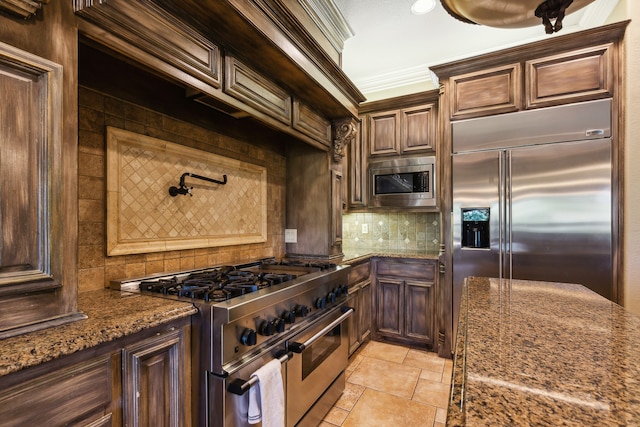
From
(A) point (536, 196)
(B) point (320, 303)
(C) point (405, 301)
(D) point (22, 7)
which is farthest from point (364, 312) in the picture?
(D) point (22, 7)

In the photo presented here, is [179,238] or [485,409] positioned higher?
[179,238]

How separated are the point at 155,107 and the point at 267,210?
45.5 inches

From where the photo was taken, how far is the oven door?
1.61 meters

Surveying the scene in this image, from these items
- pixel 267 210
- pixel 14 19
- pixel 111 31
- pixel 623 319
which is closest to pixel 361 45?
pixel 267 210

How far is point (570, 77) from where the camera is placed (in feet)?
8.00

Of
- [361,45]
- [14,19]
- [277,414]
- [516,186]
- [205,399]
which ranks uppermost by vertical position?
[361,45]

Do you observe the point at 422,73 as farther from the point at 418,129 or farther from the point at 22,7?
the point at 22,7

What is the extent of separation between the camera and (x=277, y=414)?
1354 mm

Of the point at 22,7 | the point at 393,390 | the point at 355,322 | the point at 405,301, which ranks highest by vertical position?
the point at 22,7

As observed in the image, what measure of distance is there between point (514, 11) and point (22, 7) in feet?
4.93

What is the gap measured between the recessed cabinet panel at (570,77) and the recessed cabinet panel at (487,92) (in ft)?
0.35

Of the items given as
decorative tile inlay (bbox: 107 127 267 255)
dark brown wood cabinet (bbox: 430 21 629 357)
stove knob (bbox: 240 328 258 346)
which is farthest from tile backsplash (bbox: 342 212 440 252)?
stove knob (bbox: 240 328 258 346)

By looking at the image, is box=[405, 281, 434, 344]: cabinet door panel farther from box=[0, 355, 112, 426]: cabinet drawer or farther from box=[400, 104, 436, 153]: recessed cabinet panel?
box=[0, 355, 112, 426]: cabinet drawer

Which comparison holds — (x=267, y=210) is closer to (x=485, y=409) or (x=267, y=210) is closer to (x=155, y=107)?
→ (x=155, y=107)
